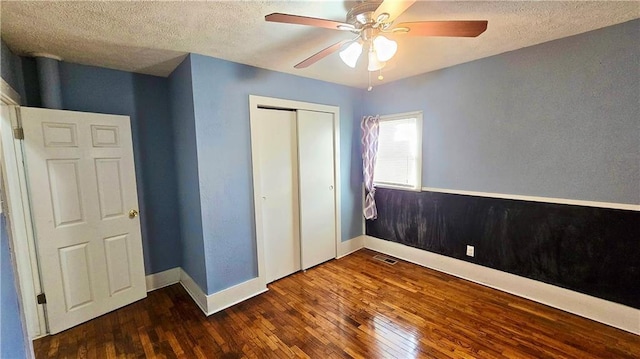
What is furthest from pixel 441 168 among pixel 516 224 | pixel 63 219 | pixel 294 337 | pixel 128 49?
pixel 63 219

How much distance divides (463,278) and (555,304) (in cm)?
75

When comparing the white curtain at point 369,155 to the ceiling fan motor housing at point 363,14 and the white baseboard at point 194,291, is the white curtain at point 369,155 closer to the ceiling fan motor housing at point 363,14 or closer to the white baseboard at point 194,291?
the ceiling fan motor housing at point 363,14

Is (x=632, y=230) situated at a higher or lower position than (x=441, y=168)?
lower

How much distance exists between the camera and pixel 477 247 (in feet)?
8.95

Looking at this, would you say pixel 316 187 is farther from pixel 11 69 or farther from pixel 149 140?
pixel 11 69

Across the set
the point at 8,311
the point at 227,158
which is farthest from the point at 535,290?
the point at 8,311

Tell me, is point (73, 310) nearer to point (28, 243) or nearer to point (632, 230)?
point (28, 243)

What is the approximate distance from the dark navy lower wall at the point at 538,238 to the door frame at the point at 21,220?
3615 mm

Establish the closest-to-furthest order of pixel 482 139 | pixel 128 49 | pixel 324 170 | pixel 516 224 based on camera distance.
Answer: pixel 128 49
pixel 516 224
pixel 482 139
pixel 324 170

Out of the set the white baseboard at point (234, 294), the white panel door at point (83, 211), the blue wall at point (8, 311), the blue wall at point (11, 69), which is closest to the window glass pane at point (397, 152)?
the white baseboard at point (234, 294)

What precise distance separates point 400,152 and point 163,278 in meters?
3.16

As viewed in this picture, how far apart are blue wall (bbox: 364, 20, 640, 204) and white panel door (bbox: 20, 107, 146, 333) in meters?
3.25

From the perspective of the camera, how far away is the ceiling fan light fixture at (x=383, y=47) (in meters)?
1.51

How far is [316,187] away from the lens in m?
3.24
